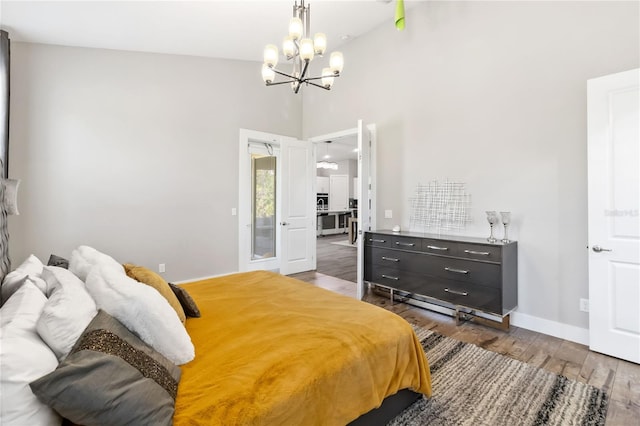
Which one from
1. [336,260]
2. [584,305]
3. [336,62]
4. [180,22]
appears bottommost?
[336,260]

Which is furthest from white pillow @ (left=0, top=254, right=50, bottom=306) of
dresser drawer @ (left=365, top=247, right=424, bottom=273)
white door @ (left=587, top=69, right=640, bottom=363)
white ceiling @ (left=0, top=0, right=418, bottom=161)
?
white door @ (left=587, top=69, right=640, bottom=363)

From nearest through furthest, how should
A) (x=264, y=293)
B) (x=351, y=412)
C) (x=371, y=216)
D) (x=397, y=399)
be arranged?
(x=351, y=412), (x=397, y=399), (x=264, y=293), (x=371, y=216)

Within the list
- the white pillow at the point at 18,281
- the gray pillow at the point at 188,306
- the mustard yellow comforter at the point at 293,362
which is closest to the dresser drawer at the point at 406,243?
the mustard yellow comforter at the point at 293,362

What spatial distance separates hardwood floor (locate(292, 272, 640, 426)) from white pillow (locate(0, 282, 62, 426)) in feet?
9.05

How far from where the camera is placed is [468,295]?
313 centimetres

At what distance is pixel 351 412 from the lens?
1441mm

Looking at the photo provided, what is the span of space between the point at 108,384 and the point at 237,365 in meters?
0.53

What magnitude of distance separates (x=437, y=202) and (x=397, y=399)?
2570 millimetres

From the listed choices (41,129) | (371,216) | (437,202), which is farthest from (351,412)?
(41,129)

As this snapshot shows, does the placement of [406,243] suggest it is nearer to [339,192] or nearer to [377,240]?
[377,240]

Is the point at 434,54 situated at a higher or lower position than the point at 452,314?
higher

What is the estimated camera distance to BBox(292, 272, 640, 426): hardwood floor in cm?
197

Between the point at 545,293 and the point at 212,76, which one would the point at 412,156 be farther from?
the point at 212,76

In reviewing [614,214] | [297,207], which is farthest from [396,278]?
[297,207]
